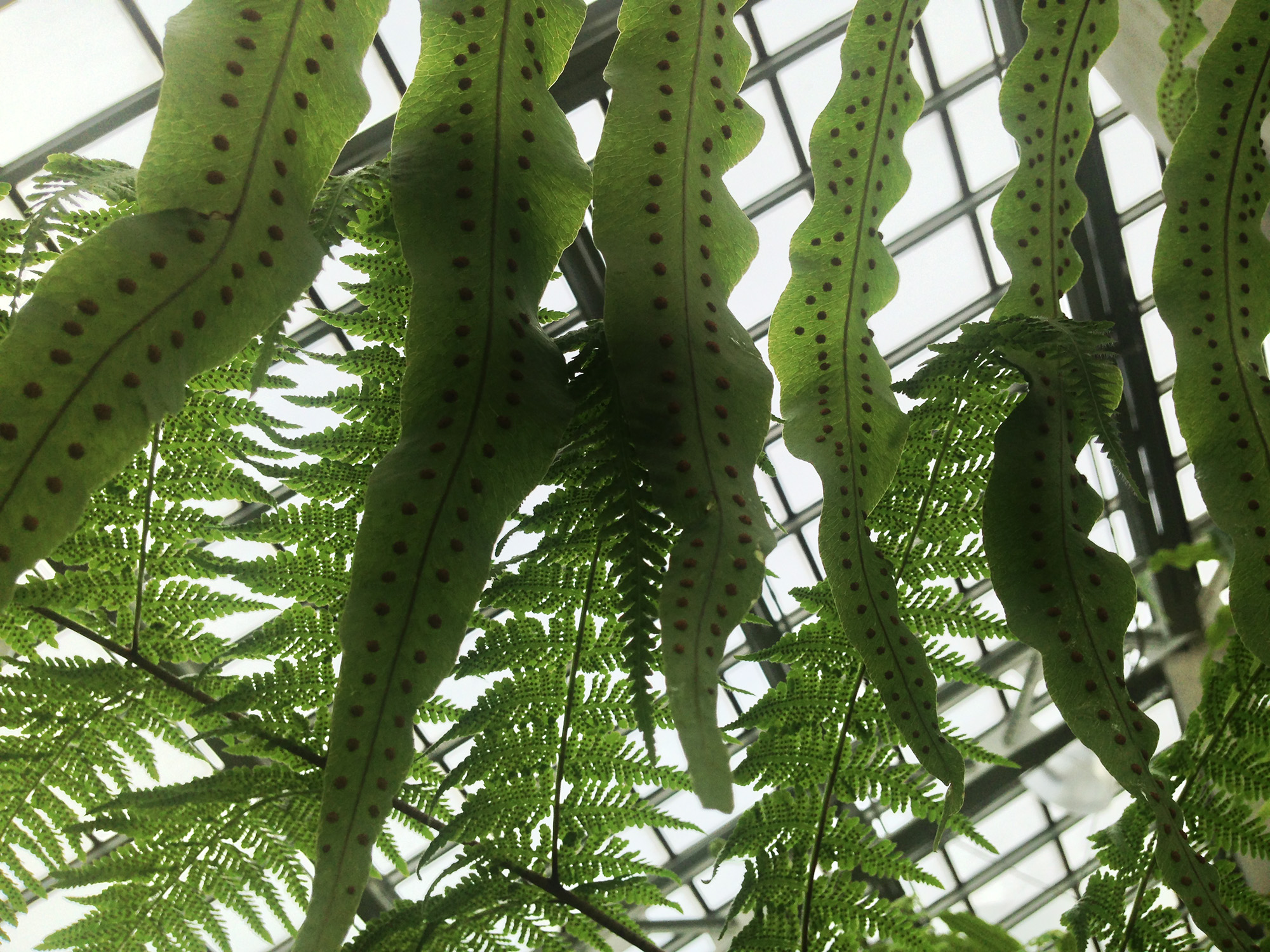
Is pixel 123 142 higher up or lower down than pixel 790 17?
lower down

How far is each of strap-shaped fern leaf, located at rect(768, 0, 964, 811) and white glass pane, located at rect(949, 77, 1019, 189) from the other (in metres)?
6.13

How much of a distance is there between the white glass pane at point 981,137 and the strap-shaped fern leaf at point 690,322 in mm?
6343

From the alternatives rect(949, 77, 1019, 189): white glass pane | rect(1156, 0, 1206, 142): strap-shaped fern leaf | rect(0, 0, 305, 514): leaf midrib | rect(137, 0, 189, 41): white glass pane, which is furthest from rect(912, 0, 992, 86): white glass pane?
rect(0, 0, 305, 514): leaf midrib

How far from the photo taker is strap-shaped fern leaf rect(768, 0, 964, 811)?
0.66 meters

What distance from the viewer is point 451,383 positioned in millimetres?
550

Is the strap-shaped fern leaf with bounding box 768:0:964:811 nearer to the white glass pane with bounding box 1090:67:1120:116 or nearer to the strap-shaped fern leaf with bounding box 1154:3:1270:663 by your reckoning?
the strap-shaped fern leaf with bounding box 1154:3:1270:663

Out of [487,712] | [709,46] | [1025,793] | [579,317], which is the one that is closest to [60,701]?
[487,712]

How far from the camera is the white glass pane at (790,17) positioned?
5498 mm

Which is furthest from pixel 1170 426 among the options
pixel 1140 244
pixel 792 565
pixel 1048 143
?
pixel 1048 143

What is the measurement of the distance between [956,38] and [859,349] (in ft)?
20.6

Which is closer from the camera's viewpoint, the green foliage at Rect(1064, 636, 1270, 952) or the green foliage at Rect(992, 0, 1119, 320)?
the green foliage at Rect(992, 0, 1119, 320)

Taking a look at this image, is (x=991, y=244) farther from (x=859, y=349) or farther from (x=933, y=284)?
(x=859, y=349)

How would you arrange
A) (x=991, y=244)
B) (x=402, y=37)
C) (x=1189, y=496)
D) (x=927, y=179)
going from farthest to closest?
1. (x=1189, y=496)
2. (x=991, y=244)
3. (x=927, y=179)
4. (x=402, y=37)

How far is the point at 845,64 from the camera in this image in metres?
0.86
